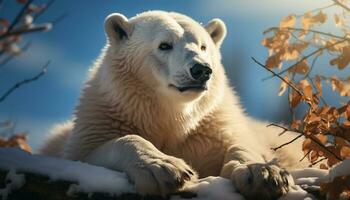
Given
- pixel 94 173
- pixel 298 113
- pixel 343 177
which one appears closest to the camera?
pixel 343 177

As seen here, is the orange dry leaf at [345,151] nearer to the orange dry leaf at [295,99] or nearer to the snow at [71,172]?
the orange dry leaf at [295,99]

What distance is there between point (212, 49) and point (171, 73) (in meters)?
0.99

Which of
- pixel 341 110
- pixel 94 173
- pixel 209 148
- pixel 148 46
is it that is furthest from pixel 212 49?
pixel 94 173

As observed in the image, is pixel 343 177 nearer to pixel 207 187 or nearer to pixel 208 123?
pixel 207 187

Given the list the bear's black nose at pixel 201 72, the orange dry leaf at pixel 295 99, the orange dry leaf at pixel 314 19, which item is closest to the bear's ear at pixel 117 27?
the bear's black nose at pixel 201 72

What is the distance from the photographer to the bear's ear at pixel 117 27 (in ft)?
18.6

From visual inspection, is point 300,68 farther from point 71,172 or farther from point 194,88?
point 71,172

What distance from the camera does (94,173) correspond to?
3398 millimetres

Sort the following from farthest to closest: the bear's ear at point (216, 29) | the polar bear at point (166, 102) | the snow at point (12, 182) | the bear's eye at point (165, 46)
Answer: the bear's ear at point (216, 29), the bear's eye at point (165, 46), the polar bear at point (166, 102), the snow at point (12, 182)

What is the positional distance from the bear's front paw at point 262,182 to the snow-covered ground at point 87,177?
0.17 feet

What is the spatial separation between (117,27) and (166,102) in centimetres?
113

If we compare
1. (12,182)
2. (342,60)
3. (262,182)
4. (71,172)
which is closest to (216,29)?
(342,60)

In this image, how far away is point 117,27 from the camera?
5727mm

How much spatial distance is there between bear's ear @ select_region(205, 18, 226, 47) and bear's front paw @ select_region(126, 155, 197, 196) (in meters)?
2.91
